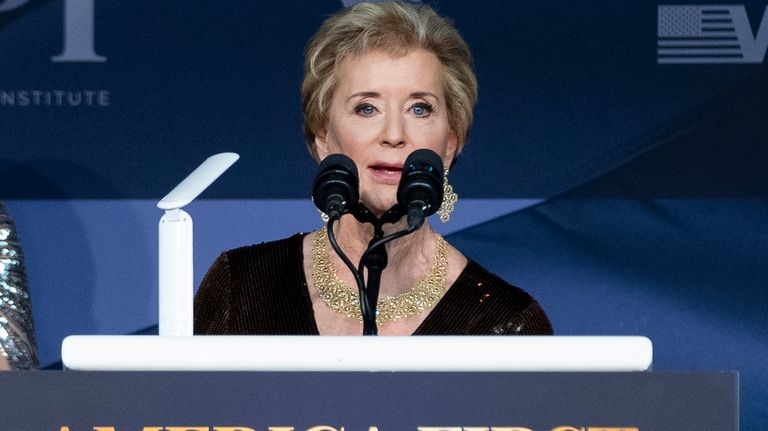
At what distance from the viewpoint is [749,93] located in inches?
142

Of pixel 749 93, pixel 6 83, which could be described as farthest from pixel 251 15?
pixel 749 93

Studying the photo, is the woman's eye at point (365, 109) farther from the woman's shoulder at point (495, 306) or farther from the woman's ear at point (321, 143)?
the woman's shoulder at point (495, 306)

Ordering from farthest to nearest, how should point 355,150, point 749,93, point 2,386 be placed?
point 749,93
point 355,150
point 2,386

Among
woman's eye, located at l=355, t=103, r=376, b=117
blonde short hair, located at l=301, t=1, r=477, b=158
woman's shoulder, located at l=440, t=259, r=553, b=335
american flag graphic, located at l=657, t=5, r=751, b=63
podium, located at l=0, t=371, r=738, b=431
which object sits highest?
american flag graphic, located at l=657, t=5, r=751, b=63

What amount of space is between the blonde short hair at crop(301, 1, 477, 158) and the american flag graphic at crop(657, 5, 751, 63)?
3.05ft

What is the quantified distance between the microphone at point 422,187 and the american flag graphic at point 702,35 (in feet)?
5.90

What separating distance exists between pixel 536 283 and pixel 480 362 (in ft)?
7.28

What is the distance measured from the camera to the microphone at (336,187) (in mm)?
1916

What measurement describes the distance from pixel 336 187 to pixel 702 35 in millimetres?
1948

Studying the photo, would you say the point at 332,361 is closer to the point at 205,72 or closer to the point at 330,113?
the point at 330,113

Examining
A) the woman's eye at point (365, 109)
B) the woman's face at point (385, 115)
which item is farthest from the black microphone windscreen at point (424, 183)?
the woman's eye at point (365, 109)

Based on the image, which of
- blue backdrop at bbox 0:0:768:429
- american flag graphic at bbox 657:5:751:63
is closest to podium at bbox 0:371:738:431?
blue backdrop at bbox 0:0:768:429

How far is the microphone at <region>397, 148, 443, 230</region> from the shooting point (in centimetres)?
194

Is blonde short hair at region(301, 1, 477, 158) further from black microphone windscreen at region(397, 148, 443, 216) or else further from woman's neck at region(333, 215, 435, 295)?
black microphone windscreen at region(397, 148, 443, 216)
